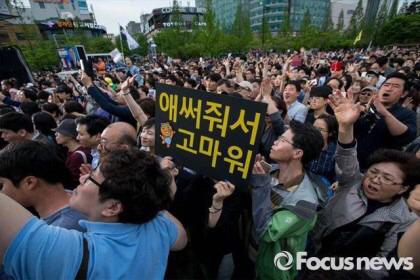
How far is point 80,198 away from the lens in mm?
1324

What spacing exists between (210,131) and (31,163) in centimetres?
125

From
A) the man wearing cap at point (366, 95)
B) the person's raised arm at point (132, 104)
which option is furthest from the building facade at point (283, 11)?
the person's raised arm at point (132, 104)

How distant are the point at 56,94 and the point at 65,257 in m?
6.89

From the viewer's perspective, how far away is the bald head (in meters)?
2.36

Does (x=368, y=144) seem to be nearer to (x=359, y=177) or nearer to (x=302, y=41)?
(x=359, y=177)

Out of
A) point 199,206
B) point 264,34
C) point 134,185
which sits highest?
point 264,34

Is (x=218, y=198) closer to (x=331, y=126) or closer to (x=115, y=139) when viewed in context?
(x=115, y=139)

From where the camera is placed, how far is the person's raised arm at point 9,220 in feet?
3.04

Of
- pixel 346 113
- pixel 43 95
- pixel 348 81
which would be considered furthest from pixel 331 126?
pixel 43 95

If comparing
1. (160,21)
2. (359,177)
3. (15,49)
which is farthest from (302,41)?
(160,21)

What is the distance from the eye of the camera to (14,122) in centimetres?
297

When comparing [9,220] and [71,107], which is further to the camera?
[71,107]

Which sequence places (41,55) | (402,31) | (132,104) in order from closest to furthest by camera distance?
(132,104) → (41,55) → (402,31)

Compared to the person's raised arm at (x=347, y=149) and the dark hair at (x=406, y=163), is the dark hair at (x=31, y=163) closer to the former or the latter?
the person's raised arm at (x=347, y=149)
